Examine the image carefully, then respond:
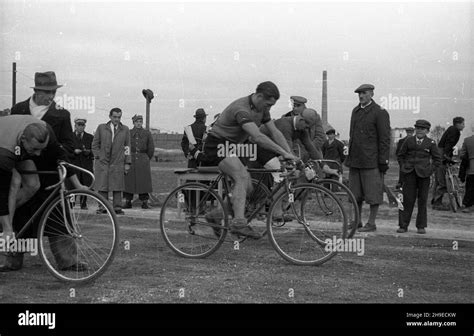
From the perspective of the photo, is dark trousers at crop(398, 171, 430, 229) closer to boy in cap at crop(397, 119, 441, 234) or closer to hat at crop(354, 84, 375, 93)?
boy in cap at crop(397, 119, 441, 234)

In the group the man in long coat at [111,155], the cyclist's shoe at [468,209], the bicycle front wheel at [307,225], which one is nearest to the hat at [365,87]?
the bicycle front wheel at [307,225]

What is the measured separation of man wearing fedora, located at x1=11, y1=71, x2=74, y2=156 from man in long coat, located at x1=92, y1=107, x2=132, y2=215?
5411 millimetres

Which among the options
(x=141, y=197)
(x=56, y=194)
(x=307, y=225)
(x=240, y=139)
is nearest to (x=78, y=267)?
(x=56, y=194)

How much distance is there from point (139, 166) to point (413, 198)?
19.8 feet

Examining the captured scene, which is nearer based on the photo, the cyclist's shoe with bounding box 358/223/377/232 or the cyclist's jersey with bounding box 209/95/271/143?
the cyclist's jersey with bounding box 209/95/271/143

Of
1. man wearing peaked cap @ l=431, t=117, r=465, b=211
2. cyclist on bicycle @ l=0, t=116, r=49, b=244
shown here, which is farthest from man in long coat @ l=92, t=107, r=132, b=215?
man wearing peaked cap @ l=431, t=117, r=465, b=211

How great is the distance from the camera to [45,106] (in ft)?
20.9

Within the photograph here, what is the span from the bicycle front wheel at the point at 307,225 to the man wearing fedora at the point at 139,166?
20.9ft

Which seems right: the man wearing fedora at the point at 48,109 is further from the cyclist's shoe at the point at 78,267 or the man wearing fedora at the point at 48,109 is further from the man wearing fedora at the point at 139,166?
the man wearing fedora at the point at 139,166

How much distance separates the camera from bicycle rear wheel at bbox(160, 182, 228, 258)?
6.88 meters
